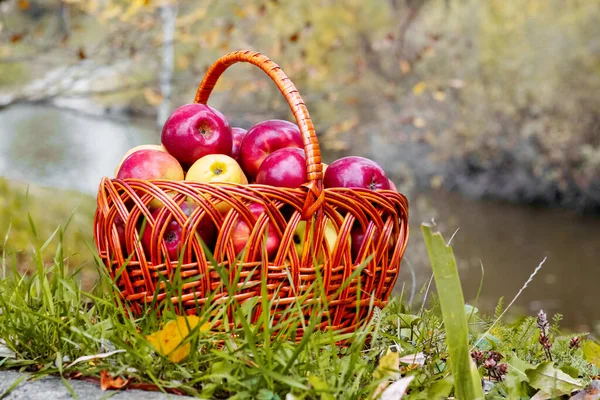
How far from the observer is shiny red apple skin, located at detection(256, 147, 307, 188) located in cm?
144

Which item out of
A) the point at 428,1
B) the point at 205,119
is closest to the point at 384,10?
the point at 428,1

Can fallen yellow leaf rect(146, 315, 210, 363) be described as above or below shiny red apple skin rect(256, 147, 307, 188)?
below

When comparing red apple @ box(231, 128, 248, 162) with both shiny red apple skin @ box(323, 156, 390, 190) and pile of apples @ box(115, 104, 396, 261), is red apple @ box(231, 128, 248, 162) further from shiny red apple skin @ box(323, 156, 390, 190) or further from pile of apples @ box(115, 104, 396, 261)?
shiny red apple skin @ box(323, 156, 390, 190)

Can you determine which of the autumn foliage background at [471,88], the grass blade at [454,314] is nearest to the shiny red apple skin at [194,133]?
the grass blade at [454,314]

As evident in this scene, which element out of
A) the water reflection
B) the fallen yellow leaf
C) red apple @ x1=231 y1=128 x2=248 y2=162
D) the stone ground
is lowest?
the water reflection

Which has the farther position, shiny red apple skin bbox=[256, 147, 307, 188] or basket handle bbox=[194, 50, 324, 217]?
shiny red apple skin bbox=[256, 147, 307, 188]

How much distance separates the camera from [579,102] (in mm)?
10258

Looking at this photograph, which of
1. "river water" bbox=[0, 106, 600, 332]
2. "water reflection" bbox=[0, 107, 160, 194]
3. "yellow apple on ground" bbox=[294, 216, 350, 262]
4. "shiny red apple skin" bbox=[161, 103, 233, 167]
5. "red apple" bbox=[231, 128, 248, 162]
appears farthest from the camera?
"water reflection" bbox=[0, 107, 160, 194]

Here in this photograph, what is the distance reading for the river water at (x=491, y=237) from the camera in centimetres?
656

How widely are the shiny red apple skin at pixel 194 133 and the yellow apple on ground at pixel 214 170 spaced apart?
67 millimetres

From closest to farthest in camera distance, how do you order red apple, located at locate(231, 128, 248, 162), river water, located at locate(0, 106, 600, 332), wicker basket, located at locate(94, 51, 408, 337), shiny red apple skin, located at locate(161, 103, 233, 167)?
wicker basket, located at locate(94, 51, 408, 337) → shiny red apple skin, located at locate(161, 103, 233, 167) → red apple, located at locate(231, 128, 248, 162) → river water, located at locate(0, 106, 600, 332)

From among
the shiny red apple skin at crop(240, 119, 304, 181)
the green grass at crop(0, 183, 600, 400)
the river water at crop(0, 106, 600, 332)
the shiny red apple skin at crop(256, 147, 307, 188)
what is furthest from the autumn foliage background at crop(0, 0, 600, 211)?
the green grass at crop(0, 183, 600, 400)

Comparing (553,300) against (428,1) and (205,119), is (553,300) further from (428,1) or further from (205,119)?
(428,1)

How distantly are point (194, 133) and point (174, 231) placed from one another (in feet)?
1.05
